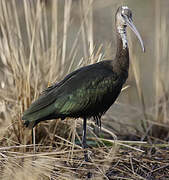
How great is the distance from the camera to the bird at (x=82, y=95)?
4141mm

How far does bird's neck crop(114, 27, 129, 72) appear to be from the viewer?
434 cm

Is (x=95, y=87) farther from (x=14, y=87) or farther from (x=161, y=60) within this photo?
(x=161, y=60)

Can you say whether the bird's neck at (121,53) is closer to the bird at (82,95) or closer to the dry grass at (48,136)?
the bird at (82,95)

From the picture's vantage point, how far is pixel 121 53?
14.4 ft

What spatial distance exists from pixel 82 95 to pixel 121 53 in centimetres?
51

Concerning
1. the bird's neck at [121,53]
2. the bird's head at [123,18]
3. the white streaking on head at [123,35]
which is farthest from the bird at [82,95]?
the bird's head at [123,18]

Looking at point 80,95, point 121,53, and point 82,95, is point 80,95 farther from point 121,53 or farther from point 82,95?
point 121,53

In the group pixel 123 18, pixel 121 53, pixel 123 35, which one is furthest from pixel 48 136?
pixel 123 18

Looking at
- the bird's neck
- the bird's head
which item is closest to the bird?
the bird's neck

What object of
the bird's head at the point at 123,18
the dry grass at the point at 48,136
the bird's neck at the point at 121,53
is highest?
the bird's head at the point at 123,18

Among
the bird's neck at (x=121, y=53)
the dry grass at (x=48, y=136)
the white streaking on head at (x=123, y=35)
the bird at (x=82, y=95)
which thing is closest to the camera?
the dry grass at (x=48, y=136)

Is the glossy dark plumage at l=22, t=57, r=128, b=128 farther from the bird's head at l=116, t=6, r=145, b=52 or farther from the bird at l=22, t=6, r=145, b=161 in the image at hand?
the bird's head at l=116, t=6, r=145, b=52

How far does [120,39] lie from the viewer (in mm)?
4457

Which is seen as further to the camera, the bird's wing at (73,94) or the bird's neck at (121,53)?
the bird's neck at (121,53)
